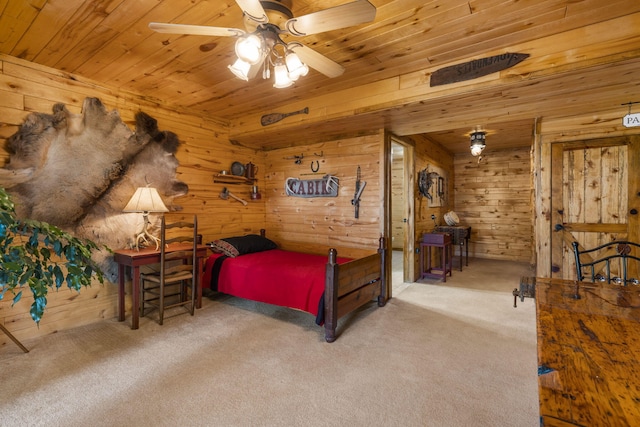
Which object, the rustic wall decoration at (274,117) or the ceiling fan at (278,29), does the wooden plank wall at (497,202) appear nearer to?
the rustic wall decoration at (274,117)

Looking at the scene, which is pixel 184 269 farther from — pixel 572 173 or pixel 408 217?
pixel 572 173

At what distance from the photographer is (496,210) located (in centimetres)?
658

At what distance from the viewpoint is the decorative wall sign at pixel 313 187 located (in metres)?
4.17

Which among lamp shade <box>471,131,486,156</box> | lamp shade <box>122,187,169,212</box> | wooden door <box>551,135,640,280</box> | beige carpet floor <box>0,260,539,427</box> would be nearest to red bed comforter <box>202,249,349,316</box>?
beige carpet floor <box>0,260,539,427</box>

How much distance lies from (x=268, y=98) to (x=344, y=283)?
2155 mm

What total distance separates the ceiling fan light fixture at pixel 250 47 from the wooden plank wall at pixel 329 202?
93.5 inches

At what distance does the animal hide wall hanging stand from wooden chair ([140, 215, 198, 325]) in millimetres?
385

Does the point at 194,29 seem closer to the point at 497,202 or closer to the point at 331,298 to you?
the point at 331,298

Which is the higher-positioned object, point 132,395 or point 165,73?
point 165,73

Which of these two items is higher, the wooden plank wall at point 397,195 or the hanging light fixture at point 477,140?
the hanging light fixture at point 477,140

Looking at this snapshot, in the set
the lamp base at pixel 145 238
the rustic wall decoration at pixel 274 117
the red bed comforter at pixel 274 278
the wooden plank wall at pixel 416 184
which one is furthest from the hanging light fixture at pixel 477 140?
the lamp base at pixel 145 238

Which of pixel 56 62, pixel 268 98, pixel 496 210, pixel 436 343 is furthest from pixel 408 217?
pixel 56 62

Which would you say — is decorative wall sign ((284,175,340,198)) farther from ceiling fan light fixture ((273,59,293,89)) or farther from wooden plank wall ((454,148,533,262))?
wooden plank wall ((454,148,533,262))

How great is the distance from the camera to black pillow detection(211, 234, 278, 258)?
3684 millimetres
